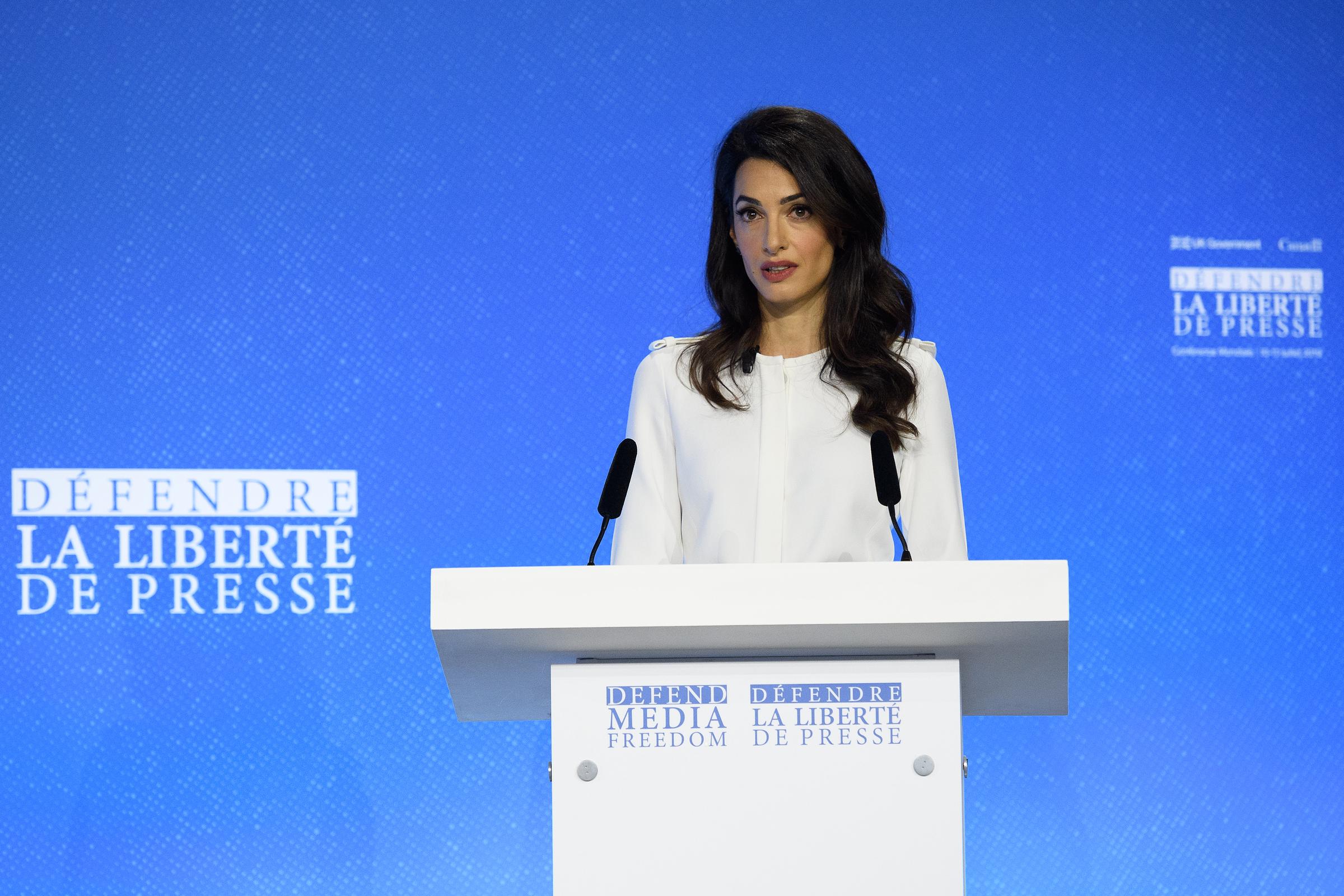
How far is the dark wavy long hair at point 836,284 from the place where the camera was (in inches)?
69.1

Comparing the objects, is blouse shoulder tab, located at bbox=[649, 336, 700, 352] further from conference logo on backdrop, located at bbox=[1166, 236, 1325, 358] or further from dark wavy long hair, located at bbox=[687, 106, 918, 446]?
conference logo on backdrop, located at bbox=[1166, 236, 1325, 358]

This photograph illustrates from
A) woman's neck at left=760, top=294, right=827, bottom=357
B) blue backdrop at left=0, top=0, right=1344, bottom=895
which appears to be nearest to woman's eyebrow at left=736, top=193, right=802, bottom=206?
woman's neck at left=760, top=294, right=827, bottom=357

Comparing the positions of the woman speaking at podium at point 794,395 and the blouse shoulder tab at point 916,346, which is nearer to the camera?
the woman speaking at podium at point 794,395

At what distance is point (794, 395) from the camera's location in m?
1.78

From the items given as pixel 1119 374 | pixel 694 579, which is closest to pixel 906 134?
pixel 1119 374

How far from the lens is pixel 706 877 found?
3.93ft

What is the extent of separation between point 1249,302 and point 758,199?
5.02ft

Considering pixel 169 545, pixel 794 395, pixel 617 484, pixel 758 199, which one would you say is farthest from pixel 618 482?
pixel 169 545

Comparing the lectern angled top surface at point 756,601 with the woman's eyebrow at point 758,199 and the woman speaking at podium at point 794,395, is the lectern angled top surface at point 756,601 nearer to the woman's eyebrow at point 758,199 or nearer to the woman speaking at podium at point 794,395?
the woman speaking at podium at point 794,395

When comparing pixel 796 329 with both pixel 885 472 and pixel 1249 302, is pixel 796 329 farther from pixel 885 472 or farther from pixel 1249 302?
pixel 1249 302

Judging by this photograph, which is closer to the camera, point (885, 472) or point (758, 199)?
point (885, 472)

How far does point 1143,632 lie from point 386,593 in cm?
148

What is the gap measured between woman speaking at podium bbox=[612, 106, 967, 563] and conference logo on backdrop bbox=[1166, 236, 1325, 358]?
1.28 m

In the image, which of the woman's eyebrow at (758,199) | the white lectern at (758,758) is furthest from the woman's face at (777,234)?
the white lectern at (758,758)
